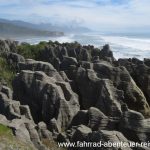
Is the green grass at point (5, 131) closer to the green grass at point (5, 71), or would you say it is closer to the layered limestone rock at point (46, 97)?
the layered limestone rock at point (46, 97)

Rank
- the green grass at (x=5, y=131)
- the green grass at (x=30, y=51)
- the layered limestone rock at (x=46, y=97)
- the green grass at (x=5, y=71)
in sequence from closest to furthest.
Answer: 1. the green grass at (x=5, y=131)
2. the layered limestone rock at (x=46, y=97)
3. the green grass at (x=5, y=71)
4. the green grass at (x=30, y=51)

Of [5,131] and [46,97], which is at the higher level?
[46,97]

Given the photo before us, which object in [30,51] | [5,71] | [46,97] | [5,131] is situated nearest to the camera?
[5,131]

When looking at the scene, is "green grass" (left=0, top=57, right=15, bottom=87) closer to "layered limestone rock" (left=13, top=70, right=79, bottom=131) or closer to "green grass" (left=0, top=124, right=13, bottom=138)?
"layered limestone rock" (left=13, top=70, right=79, bottom=131)

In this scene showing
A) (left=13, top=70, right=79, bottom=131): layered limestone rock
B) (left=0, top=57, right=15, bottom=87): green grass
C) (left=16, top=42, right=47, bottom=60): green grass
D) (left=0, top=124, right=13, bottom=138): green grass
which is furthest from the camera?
(left=16, top=42, right=47, bottom=60): green grass

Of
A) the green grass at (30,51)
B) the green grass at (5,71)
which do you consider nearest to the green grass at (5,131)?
the green grass at (5,71)

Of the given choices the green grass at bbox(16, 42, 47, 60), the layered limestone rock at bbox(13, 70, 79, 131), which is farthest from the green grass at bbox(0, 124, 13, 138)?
the green grass at bbox(16, 42, 47, 60)

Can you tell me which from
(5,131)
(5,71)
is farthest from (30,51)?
(5,131)

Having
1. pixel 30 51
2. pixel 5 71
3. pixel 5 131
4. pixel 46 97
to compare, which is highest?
pixel 46 97

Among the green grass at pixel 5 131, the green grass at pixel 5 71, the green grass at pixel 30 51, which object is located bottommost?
the green grass at pixel 5 71

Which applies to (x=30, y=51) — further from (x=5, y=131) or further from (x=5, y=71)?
(x=5, y=131)

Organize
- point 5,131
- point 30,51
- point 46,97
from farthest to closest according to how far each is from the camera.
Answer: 1. point 30,51
2. point 46,97
3. point 5,131

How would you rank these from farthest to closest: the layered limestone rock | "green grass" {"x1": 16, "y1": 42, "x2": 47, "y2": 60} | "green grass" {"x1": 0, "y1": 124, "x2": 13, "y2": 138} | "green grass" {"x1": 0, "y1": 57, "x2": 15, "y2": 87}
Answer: "green grass" {"x1": 16, "y1": 42, "x2": 47, "y2": 60}, "green grass" {"x1": 0, "y1": 57, "x2": 15, "y2": 87}, the layered limestone rock, "green grass" {"x1": 0, "y1": 124, "x2": 13, "y2": 138}

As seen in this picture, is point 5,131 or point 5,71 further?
point 5,71
